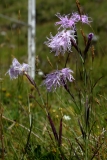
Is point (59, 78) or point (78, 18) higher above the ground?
point (78, 18)

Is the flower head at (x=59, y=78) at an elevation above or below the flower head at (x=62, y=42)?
below

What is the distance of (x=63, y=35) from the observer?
1.07 metres

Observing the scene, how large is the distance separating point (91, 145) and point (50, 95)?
4.78 feet

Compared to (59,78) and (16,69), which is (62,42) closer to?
(59,78)

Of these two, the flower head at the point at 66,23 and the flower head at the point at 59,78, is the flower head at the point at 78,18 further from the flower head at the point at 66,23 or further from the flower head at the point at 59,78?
the flower head at the point at 59,78

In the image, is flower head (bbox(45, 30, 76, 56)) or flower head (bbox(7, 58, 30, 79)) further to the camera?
flower head (bbox(7, 58, 30, 79))

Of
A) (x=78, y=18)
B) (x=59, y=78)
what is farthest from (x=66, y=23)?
(x=59, y=78)

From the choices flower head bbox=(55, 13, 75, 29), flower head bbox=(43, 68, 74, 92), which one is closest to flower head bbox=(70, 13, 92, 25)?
flower head bbox=(55, 13, 75, 29)

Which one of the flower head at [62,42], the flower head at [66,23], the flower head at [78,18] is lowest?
the flower head at [62,42]

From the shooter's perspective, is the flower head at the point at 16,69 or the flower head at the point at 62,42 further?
the flower head at the point at 16,69

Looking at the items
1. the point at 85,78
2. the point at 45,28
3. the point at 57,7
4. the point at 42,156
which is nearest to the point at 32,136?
the point at 42,156

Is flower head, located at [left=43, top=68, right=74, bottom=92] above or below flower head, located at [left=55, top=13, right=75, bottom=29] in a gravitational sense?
below

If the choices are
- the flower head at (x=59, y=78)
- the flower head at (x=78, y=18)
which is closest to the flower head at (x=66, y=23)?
the flower head at (x=78, y=18)

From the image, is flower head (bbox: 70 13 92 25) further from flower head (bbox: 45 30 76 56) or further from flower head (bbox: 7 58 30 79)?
flower head (bbox: 7 58 30 79)
